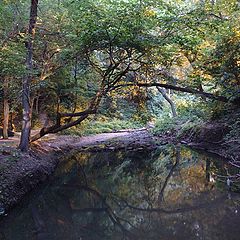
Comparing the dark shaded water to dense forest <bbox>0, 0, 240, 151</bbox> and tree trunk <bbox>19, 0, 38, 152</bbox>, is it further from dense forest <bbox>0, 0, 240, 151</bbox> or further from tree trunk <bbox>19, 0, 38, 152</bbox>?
dense forest <bbox>0, 0, 240, 151</bbox>

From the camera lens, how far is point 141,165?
13180mm

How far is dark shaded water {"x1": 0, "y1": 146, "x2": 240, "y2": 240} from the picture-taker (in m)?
5.95

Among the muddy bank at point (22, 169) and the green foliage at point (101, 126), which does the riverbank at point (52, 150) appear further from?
the green foliage at point (101, 126)

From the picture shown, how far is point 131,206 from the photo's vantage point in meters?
7.68

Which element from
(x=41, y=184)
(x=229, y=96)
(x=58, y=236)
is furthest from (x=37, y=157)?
(x=229, y=96)

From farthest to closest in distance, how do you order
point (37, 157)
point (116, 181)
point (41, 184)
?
point (37, 157), point (116, 181), point (41, 184)

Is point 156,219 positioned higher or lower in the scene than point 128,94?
lower

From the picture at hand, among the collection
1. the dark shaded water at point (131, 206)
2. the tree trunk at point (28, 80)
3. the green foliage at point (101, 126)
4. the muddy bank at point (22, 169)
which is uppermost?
the tree trunk at point (28, 80)

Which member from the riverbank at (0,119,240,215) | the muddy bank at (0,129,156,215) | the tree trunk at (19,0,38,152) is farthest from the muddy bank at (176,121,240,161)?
the tree trunk at (19,0,38,152)

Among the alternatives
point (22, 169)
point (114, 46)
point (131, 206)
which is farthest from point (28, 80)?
point (131, 206)

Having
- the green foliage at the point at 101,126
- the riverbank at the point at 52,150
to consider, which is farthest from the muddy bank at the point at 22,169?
the green foliage at the point at 101,126

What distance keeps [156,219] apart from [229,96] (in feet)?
21.2

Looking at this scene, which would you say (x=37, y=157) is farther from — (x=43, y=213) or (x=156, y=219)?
(x=156, y=219)

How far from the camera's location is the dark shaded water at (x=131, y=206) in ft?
19.5
